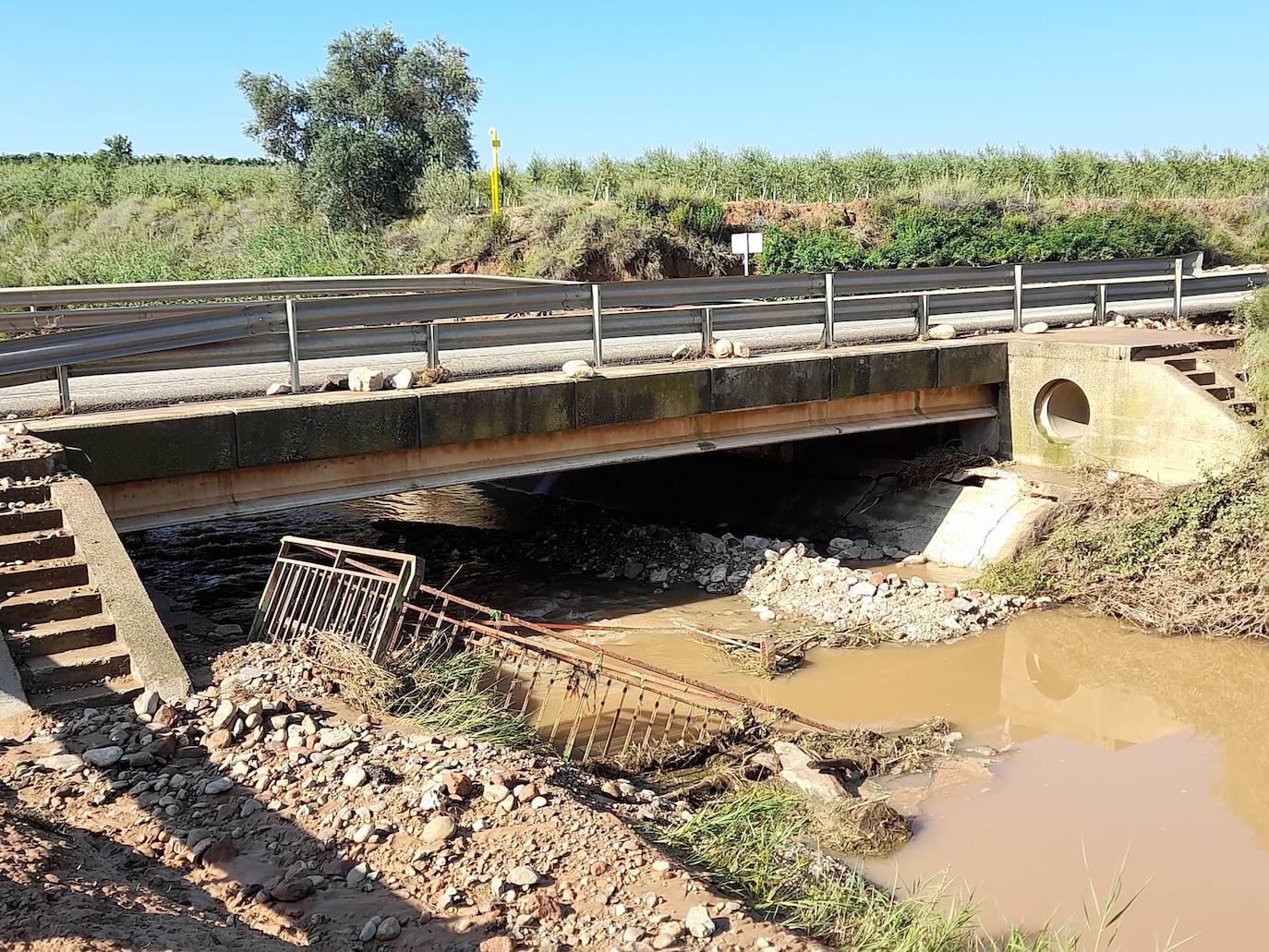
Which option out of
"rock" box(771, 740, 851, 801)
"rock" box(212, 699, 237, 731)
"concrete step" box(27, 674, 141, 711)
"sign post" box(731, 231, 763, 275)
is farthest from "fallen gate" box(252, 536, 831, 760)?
"sign post" box(731, 231, 763, 275)

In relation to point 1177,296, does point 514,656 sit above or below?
below

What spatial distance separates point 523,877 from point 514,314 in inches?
342

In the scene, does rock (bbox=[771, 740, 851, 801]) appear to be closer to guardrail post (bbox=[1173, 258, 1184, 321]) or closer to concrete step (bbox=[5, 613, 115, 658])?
concrete step (bbox=[5, 613, 115, 658])

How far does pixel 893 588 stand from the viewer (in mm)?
11617

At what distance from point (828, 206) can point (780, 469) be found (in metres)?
18.7

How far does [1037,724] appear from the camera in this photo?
9023 mm

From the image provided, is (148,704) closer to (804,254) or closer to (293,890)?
(293,890)

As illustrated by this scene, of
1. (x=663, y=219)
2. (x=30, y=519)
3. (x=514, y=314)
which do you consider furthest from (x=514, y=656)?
(x=663, y=219)

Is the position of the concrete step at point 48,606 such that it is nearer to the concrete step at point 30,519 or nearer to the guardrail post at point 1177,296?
the concrete step at point 30,519

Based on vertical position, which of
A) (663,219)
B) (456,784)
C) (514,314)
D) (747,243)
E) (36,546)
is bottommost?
(456,784)

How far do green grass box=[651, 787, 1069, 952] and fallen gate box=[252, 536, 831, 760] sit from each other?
144cm

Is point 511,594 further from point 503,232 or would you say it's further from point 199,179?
point 199,179

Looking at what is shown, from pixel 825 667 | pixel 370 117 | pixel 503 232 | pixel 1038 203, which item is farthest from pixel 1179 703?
pixel 370 117

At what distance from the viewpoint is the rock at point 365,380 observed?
1018cm
